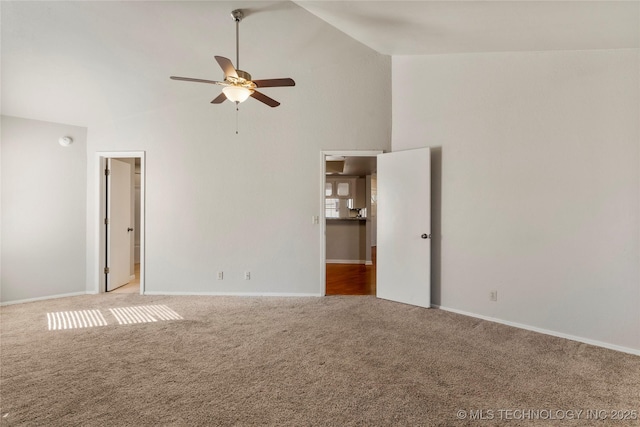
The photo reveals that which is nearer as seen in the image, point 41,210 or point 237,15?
point 237,15

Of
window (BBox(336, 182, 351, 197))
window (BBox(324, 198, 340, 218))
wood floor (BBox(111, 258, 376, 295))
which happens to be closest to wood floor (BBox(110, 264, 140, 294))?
wood floor (BBox(111, 258, 376, 295))

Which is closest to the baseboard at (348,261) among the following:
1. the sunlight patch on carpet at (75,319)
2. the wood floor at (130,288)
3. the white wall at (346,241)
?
the white wall at (346,241)

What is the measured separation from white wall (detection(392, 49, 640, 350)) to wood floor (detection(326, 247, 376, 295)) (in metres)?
1.34

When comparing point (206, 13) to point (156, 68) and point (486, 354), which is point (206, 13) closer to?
point (156, 68)

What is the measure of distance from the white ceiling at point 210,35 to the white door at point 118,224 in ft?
3.95

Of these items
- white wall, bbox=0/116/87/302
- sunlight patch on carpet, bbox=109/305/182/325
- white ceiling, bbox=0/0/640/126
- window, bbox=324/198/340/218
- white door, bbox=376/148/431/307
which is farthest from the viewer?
window, bbox=324/198/340/218

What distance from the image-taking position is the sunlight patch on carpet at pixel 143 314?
3.49 metres

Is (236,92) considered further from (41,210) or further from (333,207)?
(333,207)

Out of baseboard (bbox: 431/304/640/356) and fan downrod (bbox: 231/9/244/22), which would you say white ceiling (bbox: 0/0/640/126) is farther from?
baseboard (bbox: 431/304/640/356)

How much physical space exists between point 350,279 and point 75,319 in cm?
411

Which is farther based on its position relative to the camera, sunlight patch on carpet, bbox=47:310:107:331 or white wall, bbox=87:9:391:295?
white wall, bbox=87:9:391:295

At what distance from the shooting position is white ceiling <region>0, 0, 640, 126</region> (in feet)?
8.50

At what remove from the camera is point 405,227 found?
414 cm

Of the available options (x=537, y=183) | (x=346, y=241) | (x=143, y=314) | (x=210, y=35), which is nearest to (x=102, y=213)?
(x=143, y=314)
